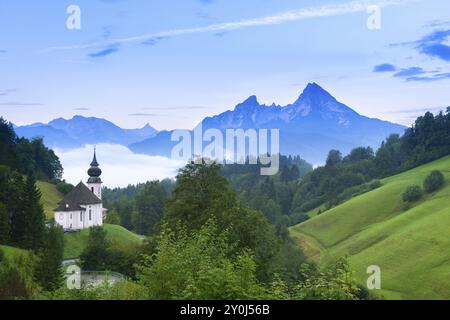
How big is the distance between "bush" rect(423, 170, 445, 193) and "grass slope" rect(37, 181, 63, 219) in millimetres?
72171

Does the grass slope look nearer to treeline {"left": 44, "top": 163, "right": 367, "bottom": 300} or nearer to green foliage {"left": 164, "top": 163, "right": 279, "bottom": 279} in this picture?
treeline {"left": 44, "top": 163, "right": 367, "bottom": 300}

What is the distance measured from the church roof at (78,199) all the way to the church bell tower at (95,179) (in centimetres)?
358

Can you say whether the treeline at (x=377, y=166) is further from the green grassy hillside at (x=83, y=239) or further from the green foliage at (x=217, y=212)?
the green foliage at (x=217, y=212)

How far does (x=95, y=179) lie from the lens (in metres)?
108

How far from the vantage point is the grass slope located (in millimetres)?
110812

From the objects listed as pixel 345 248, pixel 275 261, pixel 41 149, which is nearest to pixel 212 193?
pixel 275 261

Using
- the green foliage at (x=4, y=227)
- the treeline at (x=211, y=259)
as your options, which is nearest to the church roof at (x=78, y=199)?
the treeline at (x=211, y=259)

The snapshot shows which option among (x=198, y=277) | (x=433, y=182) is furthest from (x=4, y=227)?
(x=433, y=182)

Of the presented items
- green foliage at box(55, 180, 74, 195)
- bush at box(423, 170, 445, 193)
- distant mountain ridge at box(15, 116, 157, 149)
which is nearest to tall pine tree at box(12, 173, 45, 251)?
distant mountain ridge at box(15, 116, 157, 149)

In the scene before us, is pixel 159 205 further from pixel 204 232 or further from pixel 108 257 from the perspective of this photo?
pixel 204 232

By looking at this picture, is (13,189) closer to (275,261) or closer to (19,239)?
(19,239)

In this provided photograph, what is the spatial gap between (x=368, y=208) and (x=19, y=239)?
Answer: 74276mm

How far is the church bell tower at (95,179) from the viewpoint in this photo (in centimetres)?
10706

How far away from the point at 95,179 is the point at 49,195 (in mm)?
15029
